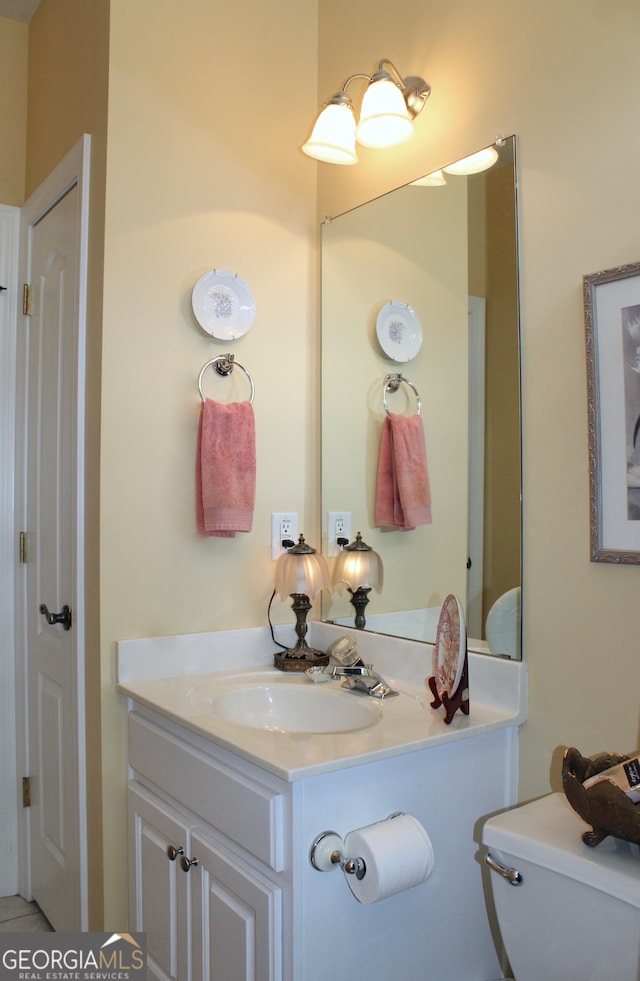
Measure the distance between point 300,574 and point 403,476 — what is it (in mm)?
357

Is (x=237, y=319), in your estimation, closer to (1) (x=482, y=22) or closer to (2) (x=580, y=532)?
(1) (x=482, y=22)

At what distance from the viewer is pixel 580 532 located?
53.1 inches

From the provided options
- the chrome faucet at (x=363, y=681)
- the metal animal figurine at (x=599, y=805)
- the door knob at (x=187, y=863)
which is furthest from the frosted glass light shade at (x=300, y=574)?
the metal animal figurine at (x=599, y=805)

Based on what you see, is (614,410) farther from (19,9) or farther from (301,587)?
(19,9)

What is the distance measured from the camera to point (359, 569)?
6.24 ft

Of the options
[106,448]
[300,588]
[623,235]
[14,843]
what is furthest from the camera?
[14,843]

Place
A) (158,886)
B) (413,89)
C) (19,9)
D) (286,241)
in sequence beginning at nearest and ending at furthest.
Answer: (158,886), (413,89), (286,241), (19,9)

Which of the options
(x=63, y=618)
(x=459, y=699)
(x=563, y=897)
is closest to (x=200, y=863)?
(x=459, y=699)

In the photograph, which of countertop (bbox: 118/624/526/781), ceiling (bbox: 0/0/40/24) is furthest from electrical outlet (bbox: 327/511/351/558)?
ceiling (bbox: 0/0/40/24)

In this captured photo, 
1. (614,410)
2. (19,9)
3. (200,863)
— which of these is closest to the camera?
(614,410)

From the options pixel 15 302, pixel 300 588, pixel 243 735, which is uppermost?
pixel 15 302

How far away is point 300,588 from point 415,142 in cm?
111

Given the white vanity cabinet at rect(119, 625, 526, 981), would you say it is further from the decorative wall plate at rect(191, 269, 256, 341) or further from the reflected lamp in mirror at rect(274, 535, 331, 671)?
the decorative wall plate at rect(191, 269, 256, 341)

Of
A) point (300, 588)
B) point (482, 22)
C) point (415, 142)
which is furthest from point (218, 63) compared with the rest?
point (300, 588)
